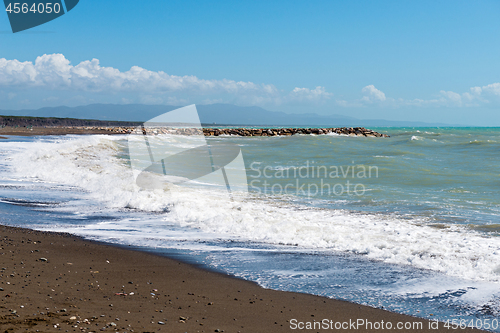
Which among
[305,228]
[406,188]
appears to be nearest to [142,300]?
[305,228]

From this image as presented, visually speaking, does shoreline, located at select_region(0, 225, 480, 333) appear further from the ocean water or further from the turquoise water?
the turquoise water

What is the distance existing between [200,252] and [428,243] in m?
3.55

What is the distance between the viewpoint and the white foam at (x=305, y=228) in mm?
5414

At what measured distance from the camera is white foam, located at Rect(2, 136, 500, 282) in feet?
17.8

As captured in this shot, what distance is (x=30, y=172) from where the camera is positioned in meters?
14.2

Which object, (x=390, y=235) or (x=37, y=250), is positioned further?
(x=390, y=235)

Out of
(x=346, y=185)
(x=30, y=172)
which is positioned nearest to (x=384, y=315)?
(x=346, y=185)

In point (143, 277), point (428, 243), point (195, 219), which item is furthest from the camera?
point (195, 219)

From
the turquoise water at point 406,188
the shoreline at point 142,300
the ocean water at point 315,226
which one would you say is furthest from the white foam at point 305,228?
the shoreline at point 142,300

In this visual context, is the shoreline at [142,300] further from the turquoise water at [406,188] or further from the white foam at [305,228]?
the turquoise water at [406,188]

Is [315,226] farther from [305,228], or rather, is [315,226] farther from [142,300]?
[142,300]

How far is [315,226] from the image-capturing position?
7.20 meters

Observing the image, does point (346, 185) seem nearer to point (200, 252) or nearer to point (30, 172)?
point (200, 252)

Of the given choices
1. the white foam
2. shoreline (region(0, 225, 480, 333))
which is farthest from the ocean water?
shoreline (region(0, 225, 480, 333))
